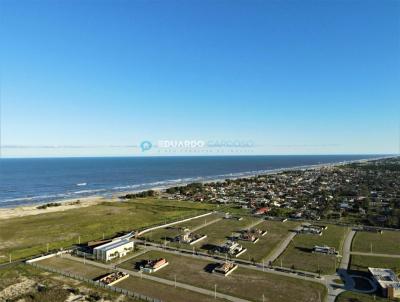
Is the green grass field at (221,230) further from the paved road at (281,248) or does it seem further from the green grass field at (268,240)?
the paved road at (281,248)

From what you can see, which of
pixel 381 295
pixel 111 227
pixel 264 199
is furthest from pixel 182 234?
pixel 264 199

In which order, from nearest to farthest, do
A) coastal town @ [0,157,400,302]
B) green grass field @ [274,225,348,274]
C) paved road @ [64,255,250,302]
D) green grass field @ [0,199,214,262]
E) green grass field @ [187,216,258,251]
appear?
paved road @ [64,255,250,302], coastal town @ [0,157,400,302], green grass field @ [274,225,348,274], green grass field @ [0,199,214,262], green grass field @ [187,216,258,251]

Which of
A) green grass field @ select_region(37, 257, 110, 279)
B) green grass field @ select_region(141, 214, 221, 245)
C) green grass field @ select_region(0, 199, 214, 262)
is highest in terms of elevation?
A: green grass field @ select_region(37, 257, 110, 279)

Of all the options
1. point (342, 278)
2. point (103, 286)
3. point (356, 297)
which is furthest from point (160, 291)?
point (342, 278)

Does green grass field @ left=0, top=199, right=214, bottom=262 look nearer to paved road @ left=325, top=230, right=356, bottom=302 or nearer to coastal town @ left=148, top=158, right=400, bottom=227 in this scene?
coastal town @ left=148, top=158, right=400, bottom=227

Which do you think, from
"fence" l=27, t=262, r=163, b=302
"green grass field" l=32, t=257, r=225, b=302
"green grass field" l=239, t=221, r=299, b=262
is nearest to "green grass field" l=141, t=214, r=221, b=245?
"green grass field" l=239, t=221, r=299, b=262

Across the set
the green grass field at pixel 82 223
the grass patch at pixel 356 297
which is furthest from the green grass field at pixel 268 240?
the green grass field at pixel 82 223
